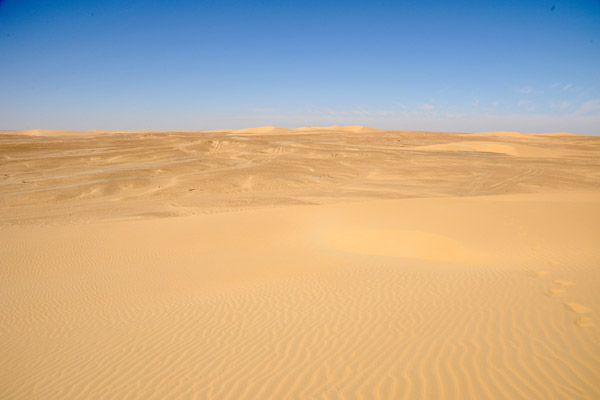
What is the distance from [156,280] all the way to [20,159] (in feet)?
93.6

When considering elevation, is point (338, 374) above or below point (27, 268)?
above

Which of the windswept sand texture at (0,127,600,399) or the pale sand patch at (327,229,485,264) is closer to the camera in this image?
the windswept sand texture at (0,127,600,399)

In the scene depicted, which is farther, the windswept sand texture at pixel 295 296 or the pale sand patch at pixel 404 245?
the pale sand patch at pixel 404 245

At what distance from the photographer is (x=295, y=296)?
6590mm

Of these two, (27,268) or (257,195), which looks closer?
(27,268)

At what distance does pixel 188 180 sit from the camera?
73.3 feet

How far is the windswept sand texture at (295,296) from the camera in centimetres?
389

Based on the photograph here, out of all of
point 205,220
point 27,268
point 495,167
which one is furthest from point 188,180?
point 495,167

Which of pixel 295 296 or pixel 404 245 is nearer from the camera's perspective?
pixel 295 296

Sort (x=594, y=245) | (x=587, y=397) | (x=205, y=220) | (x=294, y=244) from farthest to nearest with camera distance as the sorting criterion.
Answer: (x=205, y=220) → (x=294, y=244) → (x=594, y=245) → (x=587, y=397)

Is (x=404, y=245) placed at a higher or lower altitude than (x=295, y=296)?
lower

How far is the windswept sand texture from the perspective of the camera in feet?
12.8


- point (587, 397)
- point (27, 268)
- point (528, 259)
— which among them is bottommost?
point (27, 268)

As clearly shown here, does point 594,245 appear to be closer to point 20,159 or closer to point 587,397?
point 587,397
